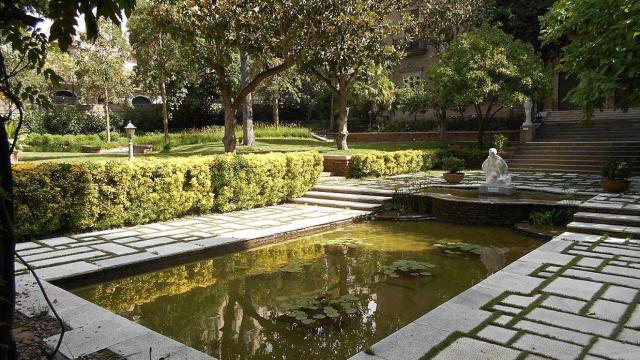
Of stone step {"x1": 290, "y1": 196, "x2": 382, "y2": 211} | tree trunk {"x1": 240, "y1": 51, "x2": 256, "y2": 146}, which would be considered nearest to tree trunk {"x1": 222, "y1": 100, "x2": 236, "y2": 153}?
stone step {"x1": 290, "y1": 196, "x2": 382, "y2": 211}

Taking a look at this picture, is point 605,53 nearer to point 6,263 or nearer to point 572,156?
point 6,263

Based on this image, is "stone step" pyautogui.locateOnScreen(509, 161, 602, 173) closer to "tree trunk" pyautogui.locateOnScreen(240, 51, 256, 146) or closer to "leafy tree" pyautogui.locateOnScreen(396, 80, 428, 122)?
"leafy tree" pyautogui.locateOnScreen(396, 80, 428, 122)

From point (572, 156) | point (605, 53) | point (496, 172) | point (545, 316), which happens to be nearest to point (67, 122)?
point (496, 172)

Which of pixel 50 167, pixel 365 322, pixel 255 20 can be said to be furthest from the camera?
pixel 255 20

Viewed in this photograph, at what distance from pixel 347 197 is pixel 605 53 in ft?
19.9

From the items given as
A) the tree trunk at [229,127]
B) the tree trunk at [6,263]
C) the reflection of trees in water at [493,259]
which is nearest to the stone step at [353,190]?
the tree trunk at [229,127]

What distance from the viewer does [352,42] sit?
1444 centimetres

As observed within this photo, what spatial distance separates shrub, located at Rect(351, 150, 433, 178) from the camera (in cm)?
1471

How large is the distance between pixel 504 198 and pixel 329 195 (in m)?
4.20

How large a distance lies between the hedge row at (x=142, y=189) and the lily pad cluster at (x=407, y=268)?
4.71m

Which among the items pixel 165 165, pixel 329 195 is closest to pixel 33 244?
pixel 165 165

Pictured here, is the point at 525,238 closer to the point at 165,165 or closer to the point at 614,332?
the point at 614,332

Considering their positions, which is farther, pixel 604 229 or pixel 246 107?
pixel 246 107

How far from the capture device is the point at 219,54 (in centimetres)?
1269
